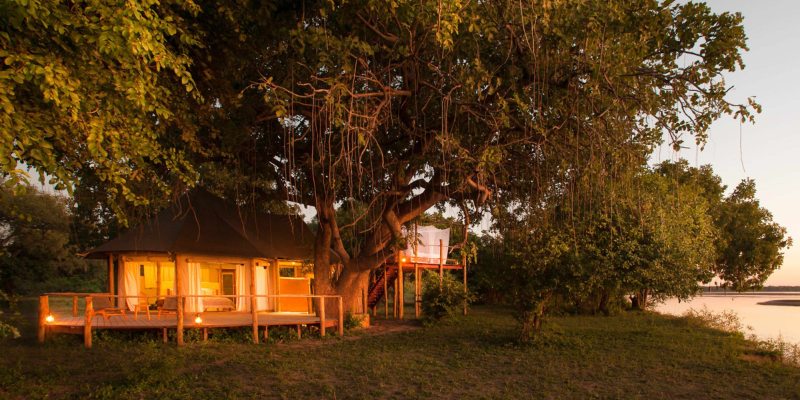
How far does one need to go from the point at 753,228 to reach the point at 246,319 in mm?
24211

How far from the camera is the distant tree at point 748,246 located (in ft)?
84.4

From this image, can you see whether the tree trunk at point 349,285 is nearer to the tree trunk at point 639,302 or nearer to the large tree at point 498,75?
the large tree at point 498,75

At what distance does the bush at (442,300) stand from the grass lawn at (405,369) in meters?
2.80

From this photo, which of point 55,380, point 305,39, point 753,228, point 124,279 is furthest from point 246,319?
point 753,228

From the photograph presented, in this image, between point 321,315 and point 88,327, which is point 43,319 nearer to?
point 88,327

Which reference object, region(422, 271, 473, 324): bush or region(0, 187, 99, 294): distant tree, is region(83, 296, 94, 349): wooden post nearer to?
region(422, 271, 473, 324): bush

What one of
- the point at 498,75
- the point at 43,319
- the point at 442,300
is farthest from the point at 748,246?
the point at 43,319

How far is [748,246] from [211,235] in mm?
24127

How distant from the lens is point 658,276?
14328mm

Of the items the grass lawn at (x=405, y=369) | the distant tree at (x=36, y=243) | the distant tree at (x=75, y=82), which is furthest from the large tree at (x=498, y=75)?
the distant tree at (x=36, y=243)

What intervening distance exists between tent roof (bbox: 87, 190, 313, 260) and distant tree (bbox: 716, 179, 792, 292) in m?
20.1

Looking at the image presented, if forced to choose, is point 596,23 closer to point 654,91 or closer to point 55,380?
point 654,91

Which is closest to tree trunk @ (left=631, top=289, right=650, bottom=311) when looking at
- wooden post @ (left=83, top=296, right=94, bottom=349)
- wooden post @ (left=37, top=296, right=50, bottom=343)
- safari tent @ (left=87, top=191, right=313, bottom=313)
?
safari tent @ (left=87, top=191, right=313, bottom=313)

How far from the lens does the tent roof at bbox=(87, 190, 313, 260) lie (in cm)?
1406
